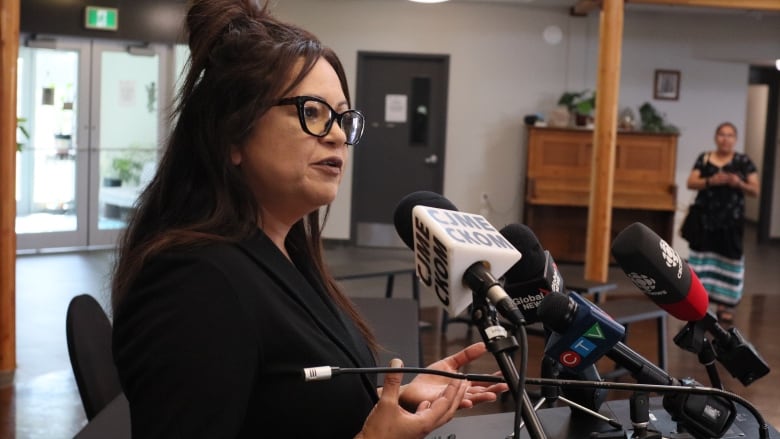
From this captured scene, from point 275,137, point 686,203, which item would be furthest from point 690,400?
point 686,203

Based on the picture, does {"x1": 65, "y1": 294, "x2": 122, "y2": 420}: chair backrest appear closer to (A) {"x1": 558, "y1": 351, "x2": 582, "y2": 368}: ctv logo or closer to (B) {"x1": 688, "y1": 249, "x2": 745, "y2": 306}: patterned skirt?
(A) {"x1": 558, "y1": 351, "x2": 582, "y2": 368}: ctv logo

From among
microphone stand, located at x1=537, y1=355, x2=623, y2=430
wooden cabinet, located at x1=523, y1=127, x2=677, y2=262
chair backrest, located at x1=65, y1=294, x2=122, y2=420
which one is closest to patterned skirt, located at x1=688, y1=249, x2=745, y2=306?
wooden cabinet, located at x1=523, y1=127, x2=677, y2=262

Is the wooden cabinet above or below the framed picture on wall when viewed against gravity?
below

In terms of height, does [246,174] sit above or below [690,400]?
above

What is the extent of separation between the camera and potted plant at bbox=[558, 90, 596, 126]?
9984 millimetres

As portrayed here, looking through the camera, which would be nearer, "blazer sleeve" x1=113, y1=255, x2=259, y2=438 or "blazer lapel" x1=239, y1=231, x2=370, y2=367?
"blazer sleeve" x1=113, y1=255, x2=259, y2=438

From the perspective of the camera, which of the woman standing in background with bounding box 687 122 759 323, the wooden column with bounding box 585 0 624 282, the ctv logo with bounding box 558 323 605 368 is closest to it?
the ctv logo with bounding box 558 323 605 368

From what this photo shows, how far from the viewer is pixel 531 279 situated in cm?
135

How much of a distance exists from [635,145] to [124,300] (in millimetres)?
9242

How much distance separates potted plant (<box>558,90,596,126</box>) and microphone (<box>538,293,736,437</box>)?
8785 millimetres

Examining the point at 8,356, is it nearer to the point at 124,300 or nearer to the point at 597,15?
the point at 124,300

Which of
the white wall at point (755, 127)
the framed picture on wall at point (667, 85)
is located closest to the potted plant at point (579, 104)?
the framed picture on wall at point (667, 85)

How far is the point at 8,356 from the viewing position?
516cm

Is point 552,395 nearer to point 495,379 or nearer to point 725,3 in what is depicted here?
point 495,379
